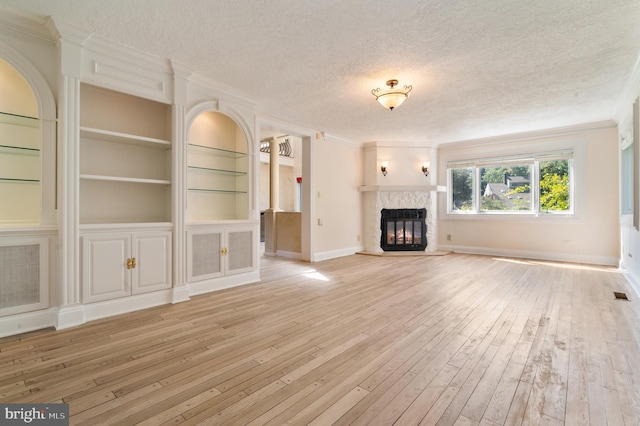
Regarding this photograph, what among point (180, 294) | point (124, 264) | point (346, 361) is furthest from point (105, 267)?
point (346, 361)

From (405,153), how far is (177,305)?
5.92m

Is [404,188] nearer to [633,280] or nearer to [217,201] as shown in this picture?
[633,280]

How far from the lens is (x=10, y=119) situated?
2711 mm

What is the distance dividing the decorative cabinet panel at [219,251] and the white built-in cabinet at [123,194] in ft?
1.00

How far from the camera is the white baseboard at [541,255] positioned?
5609 mm

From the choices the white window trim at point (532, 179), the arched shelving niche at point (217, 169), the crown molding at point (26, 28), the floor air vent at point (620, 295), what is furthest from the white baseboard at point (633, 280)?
the crown molding at point (26, 28)

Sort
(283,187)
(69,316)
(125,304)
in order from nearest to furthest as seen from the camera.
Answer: (69,316) → (125,304) → (283,187)

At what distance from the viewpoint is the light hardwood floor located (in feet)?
5.15

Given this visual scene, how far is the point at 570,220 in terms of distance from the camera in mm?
5926

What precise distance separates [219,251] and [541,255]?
20.8 feet

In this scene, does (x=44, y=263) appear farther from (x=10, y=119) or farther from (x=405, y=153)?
(x=405, y=153)

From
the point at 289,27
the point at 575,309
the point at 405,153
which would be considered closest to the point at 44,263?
the point at 289,27

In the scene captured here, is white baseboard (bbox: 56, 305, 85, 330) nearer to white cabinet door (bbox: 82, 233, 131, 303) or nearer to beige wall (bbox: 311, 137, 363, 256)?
white cabinet door (bbox: 82, 233, 131, 303)

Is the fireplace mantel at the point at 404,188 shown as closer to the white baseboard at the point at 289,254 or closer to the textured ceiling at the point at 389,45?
the white baseboard at the point at 289,254
